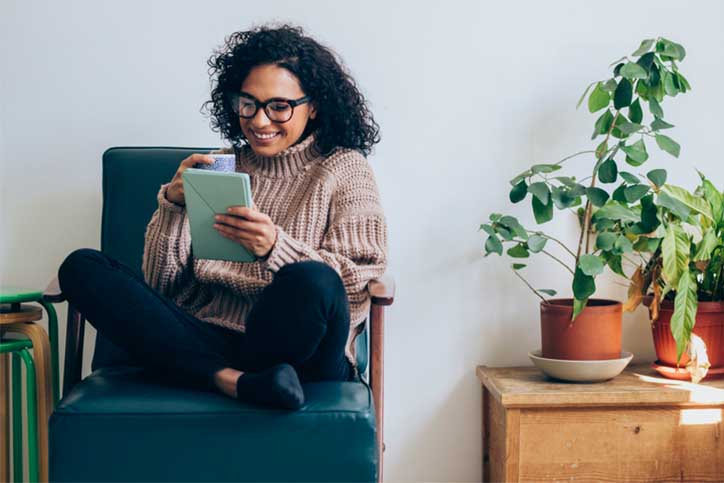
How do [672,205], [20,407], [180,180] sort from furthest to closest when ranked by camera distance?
[20,407] < [672,205] < [180,180]

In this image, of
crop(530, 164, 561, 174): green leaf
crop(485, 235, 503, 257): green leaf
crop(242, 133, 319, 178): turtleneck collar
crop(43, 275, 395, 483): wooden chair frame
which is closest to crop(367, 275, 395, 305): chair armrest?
crop(43, 275, 395, 483): wooden chair frame

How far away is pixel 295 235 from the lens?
1.74 meters

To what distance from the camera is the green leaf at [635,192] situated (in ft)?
6.47

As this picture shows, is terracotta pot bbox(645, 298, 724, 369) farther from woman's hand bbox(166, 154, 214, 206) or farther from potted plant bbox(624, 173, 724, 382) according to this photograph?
woman's hand bbox(166, 154, 214, 206)

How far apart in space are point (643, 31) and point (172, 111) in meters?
1.22

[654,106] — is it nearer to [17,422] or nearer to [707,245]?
[707,245]

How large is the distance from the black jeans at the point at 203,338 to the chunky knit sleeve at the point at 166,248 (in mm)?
186

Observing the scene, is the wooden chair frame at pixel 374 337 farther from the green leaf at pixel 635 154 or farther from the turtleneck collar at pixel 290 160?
the green leaf at pixel 635 154

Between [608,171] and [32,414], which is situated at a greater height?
[608,171]

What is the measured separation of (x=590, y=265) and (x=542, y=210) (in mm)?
175

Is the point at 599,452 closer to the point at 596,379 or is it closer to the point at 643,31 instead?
the point at 596,379

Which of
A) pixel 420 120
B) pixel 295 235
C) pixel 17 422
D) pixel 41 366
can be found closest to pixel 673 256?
pixel 420 120

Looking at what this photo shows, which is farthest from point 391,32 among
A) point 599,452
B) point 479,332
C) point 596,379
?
point 599,452

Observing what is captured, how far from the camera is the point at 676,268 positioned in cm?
196
